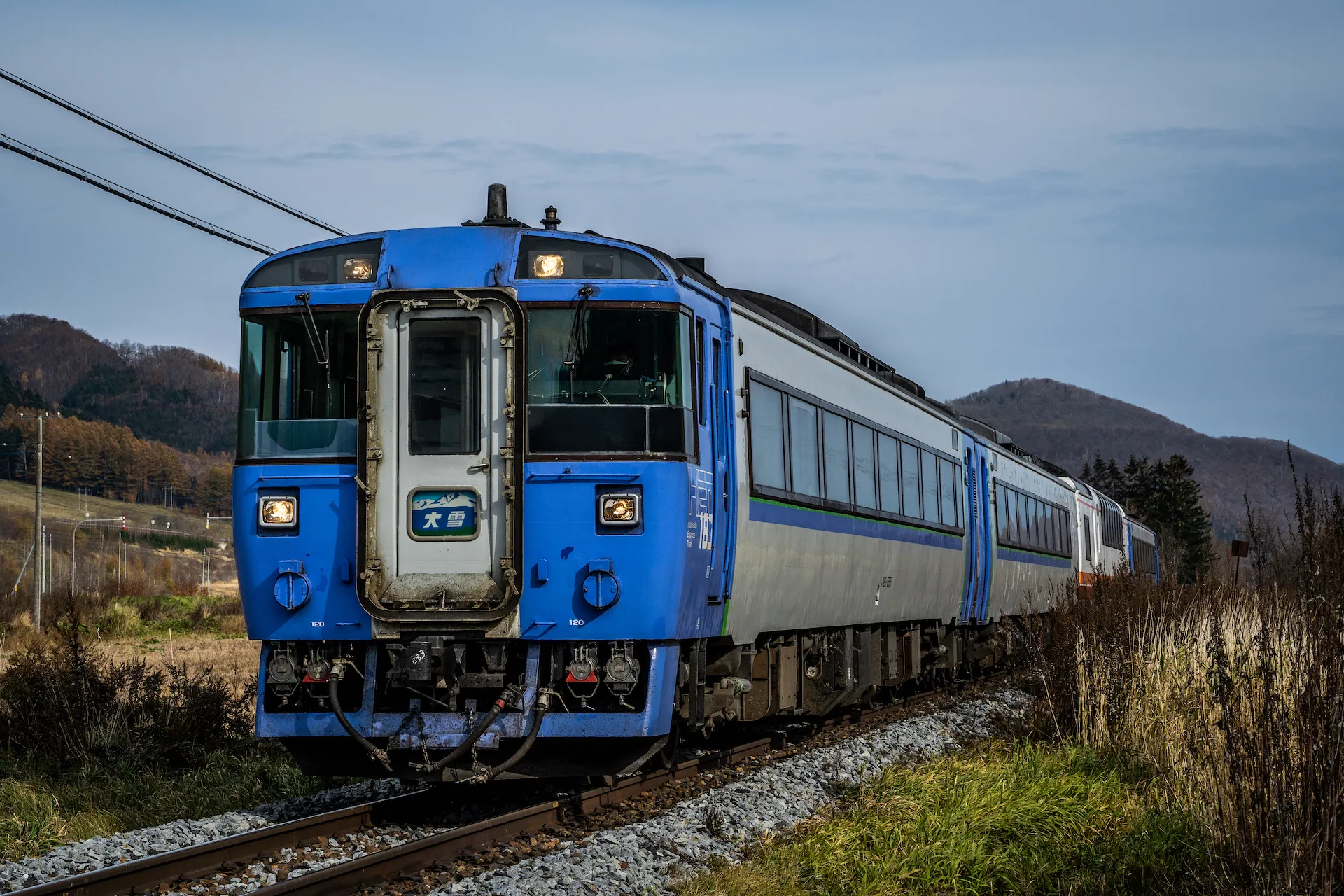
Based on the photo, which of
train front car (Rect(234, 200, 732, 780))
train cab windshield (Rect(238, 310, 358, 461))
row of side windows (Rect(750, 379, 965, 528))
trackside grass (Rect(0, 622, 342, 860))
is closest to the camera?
train front car (Rect(234, 200, 732, 780))

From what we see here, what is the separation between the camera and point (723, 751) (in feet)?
34.8

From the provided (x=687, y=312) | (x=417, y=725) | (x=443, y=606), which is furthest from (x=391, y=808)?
(x=687, y=312)

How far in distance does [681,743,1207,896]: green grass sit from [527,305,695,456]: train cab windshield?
2.30 meters

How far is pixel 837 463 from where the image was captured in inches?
467

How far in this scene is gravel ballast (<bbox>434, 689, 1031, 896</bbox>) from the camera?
6.62m

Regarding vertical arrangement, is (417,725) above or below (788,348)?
below

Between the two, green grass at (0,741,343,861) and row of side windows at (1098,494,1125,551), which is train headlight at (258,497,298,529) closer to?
green grass at (0,741,343,861)

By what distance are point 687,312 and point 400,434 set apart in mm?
1776

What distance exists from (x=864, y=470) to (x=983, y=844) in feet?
18.8

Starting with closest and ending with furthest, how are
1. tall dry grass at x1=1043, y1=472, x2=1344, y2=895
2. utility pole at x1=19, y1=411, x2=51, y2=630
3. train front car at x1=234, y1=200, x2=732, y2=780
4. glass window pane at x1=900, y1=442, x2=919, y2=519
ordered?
tall dry grass at x1=1043, y1=472, x2=1344, y2=895 < train front car at x1=234, y1=200, x2=732, y2=780 < glass window pane at x1=900, y1=442, x2=919, y2=519 < utility pole at x1=19, y1=411, x2=51, y2=630

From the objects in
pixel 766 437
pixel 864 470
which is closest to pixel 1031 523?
pixel 864 470

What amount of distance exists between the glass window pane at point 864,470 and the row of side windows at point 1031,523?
6.67 meters

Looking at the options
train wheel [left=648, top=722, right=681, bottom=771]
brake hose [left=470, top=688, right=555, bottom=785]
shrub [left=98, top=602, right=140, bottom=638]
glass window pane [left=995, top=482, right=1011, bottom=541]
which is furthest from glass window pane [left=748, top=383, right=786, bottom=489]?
shrub [left=98, top=602, right=140, bottom=638]

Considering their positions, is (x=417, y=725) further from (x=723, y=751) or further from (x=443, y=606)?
(x=723, y=751)
